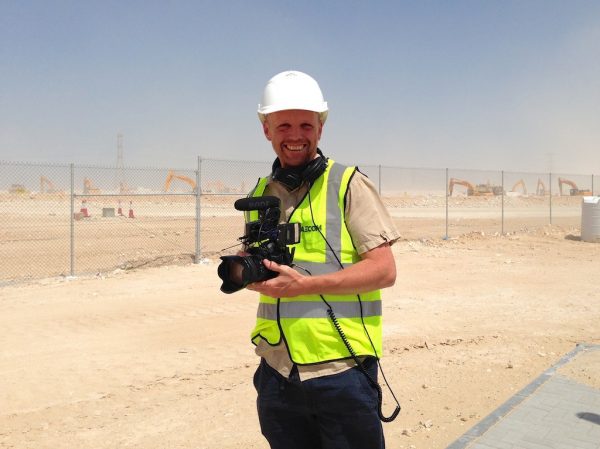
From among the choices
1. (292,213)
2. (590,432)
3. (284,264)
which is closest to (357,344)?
(284,264)

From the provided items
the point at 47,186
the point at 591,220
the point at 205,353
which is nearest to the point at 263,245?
the point at 205,353

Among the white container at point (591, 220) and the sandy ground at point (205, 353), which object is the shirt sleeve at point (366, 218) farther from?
the white container at point (591, 220)

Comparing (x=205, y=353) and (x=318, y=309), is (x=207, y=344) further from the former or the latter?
(x=318, y=309)

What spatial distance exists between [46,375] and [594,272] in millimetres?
10531

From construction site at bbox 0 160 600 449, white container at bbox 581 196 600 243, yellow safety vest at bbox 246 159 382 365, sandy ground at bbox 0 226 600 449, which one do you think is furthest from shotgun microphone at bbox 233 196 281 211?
white container at bbox 581 196 600 243

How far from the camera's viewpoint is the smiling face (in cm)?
203

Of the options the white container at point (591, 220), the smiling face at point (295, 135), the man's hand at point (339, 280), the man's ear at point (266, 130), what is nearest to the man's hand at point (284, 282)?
the man's hand at point (339, 280)

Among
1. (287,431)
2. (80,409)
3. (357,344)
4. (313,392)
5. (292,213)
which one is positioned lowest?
(80,409)

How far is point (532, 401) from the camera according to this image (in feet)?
14.4

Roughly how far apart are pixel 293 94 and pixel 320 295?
70 centimetres

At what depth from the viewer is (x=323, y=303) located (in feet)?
6.42

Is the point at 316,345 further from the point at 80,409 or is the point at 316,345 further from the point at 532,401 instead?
the point at 80,409

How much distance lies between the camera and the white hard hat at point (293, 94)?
199 cm

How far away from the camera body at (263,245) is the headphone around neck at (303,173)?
0.46 feet
